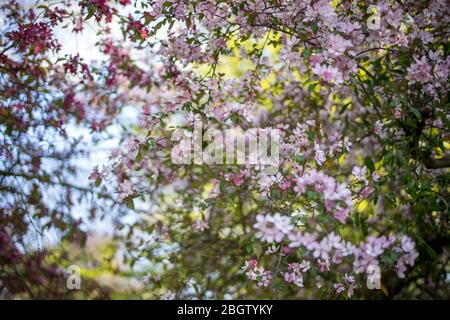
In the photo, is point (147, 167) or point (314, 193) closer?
point (314, 193)

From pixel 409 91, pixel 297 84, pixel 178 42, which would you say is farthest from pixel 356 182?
pixel 297 84

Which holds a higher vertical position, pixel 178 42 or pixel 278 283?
pixel 178 42

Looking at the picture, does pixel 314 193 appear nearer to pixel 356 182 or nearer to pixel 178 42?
pixel 356 182

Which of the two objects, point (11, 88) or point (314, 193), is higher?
point (11, 88)

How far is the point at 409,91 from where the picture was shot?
2.66 meters

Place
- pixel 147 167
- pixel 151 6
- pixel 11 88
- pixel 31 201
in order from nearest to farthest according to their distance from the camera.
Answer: pixel 151 6
pixel 11 88
pixel 31 201
pixel 147 167

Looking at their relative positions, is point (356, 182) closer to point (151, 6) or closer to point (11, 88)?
point (151, 6)

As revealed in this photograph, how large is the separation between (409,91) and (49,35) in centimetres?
193

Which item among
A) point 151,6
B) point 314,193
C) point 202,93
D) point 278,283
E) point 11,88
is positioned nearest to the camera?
point 314,193

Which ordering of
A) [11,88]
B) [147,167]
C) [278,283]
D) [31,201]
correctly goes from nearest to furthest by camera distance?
[278,283] → [11,88] → [31,201] → [147,167]

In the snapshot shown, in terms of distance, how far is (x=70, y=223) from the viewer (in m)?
3.12
